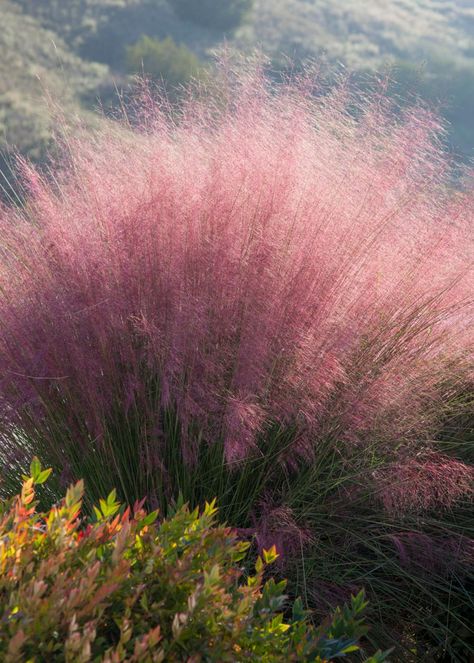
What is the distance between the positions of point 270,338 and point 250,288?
17 centimetres

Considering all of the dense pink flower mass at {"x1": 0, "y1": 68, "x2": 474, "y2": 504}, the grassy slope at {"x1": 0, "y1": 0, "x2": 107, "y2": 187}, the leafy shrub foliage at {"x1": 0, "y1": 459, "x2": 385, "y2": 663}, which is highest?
the leafy shrub foliage at {"x1": 0, "y1": 459, "x2": 385, "y2": 663}

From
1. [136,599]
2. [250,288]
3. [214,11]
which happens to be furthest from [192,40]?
[136,599]

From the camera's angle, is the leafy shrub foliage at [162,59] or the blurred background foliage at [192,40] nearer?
the blurred background foliage at [192,40]

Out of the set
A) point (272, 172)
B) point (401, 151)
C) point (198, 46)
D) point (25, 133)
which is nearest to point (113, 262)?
point (272, 172)

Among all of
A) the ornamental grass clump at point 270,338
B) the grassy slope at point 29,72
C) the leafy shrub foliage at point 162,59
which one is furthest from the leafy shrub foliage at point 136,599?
the leafy shrub foliage at point 162,59

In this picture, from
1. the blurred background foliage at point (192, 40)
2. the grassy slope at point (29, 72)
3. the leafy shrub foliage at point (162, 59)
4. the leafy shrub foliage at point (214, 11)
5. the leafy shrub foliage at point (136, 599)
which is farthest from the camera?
the leafy shrub foliage at point (214, 11)

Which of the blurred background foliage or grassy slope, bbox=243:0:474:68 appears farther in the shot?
grassy slope, bbox=243:0:474:68

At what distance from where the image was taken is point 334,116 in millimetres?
3078

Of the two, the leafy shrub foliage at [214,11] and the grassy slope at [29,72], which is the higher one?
the grassy slope at [29,72]

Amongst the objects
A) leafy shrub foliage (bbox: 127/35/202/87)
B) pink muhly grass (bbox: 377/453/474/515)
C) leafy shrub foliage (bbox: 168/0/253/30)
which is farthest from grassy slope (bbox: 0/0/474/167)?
pink muhly grass (bbox: 377/453/474/515)

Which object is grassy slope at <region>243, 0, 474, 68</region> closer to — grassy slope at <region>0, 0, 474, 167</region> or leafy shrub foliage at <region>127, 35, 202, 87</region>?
grassy slope at <region>0, 0, 474, 167</region>

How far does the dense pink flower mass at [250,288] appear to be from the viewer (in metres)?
2.54

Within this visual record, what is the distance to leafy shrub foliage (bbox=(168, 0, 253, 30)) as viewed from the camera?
1086 inches

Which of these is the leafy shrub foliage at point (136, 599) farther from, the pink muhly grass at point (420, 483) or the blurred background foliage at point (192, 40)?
the blurred background foliage at point (192, 40)
